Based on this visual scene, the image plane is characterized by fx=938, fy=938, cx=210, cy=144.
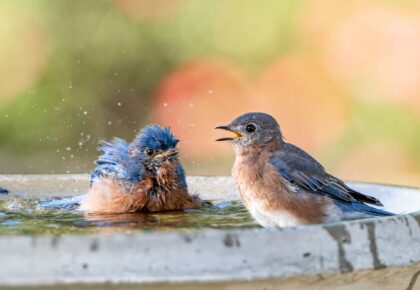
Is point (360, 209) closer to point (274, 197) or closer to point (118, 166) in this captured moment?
point (274, 197)

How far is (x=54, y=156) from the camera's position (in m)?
7.73

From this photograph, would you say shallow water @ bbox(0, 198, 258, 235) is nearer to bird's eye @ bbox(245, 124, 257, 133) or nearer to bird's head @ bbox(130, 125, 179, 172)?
bird's eye @ bbox(245, 124, 257, 133)

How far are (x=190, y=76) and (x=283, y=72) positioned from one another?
2.40 feet

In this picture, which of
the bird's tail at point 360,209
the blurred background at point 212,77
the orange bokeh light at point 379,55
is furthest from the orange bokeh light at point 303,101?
the bird's tail at point 360,209

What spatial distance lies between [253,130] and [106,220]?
897 mm

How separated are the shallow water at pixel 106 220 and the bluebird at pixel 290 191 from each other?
10 cm

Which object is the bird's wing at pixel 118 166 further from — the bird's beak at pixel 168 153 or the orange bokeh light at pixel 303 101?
the orange bokeh light at pixel 303 101

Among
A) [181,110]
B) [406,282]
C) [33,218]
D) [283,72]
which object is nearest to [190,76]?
[181,110]

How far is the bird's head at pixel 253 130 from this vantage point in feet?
13.5

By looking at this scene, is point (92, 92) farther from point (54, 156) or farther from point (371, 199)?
point (371, 199)

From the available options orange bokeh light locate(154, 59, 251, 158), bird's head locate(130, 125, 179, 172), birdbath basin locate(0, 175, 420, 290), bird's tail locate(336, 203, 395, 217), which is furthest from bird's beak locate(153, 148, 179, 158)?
orange bokeh light locate(154, 59, 251, 158)

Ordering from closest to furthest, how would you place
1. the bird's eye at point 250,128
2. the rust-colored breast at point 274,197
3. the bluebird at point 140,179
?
1. the rust-colored breast at point 274,197
2. the bluebird at point 140,179
3. the bird's eye at point 250,128

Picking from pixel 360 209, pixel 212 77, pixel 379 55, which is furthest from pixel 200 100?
pixel 360 209

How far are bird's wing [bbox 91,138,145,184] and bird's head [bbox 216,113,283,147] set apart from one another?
46 cm
